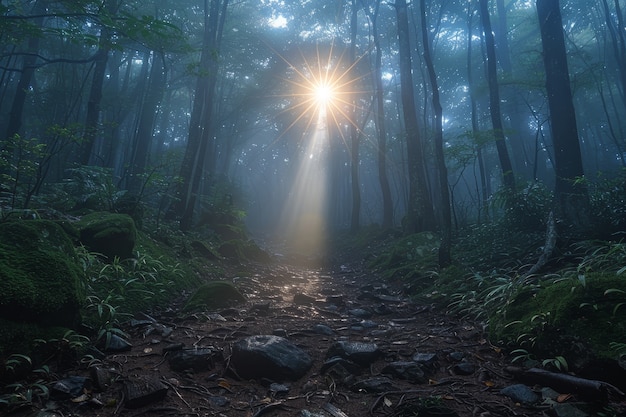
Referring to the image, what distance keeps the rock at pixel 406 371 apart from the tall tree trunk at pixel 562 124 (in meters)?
5.44

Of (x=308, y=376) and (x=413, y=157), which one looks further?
(x=413, y=157)

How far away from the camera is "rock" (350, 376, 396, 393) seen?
3.06m

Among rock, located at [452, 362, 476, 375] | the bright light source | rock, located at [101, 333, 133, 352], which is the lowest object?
rock, located at [452, 362, 476, 375]

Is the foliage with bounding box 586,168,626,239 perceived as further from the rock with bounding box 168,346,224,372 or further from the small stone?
the rock with bounding box 168,346,224,372

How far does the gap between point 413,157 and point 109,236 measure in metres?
9.69

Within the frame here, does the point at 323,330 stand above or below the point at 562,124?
below

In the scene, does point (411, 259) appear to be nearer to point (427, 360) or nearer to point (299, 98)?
point (427, 360)

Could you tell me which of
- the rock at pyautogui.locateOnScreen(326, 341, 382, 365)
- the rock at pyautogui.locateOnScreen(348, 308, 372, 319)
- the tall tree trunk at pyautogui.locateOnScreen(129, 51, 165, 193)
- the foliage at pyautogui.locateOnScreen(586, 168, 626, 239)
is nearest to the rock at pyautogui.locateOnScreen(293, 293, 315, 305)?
the rock at pyautogui.locateOnScreen(348, 308, 372, 319)

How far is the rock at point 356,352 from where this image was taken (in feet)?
11.8

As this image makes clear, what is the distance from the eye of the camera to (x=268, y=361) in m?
3.37

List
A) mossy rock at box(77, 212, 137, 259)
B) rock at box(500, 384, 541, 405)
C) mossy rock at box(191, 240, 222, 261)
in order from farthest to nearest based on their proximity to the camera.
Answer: mossy rock at box(191, 240, 222, 261)
mossy rock at box(77, 212, 137, 259)
rock at box(500, 384, 541, 405)

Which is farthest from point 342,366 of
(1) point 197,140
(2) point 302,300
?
(1) point 197,140

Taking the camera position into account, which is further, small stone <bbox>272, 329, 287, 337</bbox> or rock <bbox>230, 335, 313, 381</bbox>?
small stone <bbox>272, 329, 287, 337</bbox>

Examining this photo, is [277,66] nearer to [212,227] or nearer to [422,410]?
[212,227]
